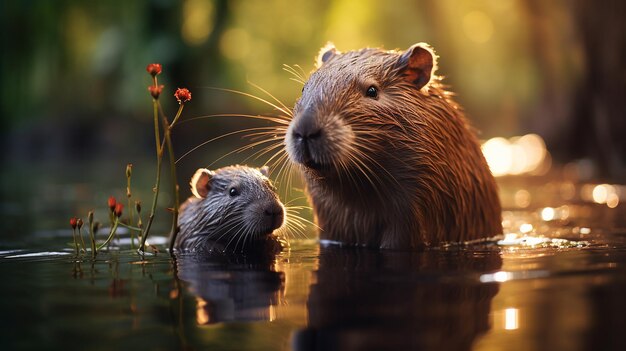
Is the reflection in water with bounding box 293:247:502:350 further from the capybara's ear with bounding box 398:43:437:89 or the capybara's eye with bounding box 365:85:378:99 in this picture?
the capybara's ear with bounding box 398:43:437:89

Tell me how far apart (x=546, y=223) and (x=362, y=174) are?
7.02 feet

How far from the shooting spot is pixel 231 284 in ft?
12.9

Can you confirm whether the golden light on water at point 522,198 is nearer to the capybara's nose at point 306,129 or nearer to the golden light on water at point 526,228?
the golden light on water at point 526,228

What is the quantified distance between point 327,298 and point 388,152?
1755 millimetres

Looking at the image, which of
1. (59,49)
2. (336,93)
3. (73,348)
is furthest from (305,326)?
(59,49)

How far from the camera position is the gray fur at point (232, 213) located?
17.5 ft

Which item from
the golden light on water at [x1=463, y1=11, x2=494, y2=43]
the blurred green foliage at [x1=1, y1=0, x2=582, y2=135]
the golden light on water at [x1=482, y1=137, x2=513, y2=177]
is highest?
the golden light on water at [x1=463, y1=11, x2=494, y2=43]

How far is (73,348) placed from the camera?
274 centimetres

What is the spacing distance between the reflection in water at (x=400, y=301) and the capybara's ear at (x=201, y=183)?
45.9 inches

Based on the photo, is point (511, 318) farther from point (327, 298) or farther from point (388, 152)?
point (388, 152)

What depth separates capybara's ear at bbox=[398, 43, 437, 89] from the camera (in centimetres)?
515

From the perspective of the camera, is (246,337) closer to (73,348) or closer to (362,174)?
(73,348)

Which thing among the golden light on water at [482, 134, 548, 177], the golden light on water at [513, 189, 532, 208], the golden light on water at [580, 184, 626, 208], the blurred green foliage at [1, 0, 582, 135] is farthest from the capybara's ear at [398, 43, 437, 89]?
the golden light on water at [482, 134, 548, 177]

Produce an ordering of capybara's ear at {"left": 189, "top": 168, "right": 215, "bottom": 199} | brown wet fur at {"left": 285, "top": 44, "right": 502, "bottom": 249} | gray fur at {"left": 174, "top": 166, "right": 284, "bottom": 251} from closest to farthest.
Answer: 1. brown wet fur at {"left": 285, "top": 44, "right": 502, "bottom": 249}
2. gray fur at {"left": 174, "top": 166, "right": 284, "bottom": 251}
3. capybara's ear at {"left": 189, "top": 168, "right": 215, "bottom": 199}
